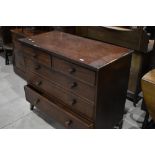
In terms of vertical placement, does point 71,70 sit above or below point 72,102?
above

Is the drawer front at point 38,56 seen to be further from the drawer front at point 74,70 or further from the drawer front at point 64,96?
the drawer front at point 64,96

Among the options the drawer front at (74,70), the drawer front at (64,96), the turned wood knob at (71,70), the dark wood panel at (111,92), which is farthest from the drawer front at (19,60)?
the dark wood panel at (111,92)

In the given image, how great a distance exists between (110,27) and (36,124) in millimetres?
1314

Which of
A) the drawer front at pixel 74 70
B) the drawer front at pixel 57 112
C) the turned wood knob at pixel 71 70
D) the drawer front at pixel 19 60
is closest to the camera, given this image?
the drawer front at pixel 74 70

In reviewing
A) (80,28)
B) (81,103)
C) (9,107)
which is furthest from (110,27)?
(9,107)

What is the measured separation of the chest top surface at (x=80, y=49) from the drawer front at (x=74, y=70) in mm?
59

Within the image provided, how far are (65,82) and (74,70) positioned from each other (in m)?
0.21

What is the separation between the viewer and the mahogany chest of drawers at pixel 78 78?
5.43ft

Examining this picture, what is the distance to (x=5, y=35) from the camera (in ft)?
11.8

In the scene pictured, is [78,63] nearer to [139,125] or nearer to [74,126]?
[74,126]

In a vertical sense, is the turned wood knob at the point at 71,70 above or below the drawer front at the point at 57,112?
above

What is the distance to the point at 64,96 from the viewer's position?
1961mm

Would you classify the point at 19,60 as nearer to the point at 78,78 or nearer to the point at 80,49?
the point at 80,49

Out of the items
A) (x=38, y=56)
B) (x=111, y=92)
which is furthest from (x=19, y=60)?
(x=111, y=92)
